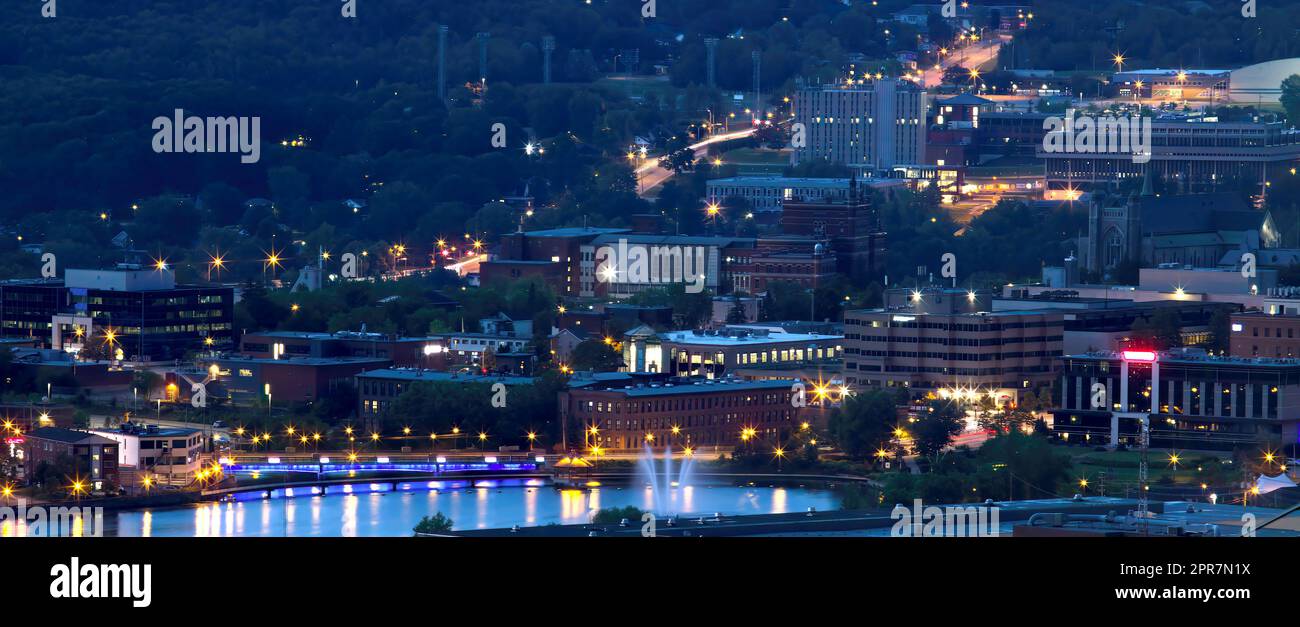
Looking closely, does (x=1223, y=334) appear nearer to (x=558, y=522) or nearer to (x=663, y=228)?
(x=558, y=522)

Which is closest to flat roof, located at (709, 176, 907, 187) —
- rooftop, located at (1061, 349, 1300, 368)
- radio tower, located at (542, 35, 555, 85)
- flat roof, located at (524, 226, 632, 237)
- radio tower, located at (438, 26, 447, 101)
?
flat roof, located at (524, 226, 632, 237)

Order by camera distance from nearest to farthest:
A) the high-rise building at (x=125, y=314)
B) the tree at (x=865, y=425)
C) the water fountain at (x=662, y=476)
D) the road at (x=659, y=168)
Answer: the water fountain at (x=662, y=476) → the tree at (x=865, y=425) → the high-rise building at (x=125, y=314) → the road at (x=659, y=168)

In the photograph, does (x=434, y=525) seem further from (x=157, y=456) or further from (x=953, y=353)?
(x=953, y=353)

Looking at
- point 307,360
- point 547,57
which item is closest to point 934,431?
point 307,360

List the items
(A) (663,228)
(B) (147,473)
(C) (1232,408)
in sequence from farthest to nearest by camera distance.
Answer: (A) (663,228) → (C) (1232,408) → (B) (147,473)

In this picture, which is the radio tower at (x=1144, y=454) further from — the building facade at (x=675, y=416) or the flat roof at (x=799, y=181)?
the flat roof at (x=799, y=181)

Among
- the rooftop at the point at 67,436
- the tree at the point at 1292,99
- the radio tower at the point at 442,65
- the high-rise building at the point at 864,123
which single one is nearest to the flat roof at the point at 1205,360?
the rooftop at the point at 67,436
